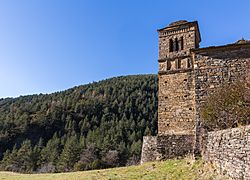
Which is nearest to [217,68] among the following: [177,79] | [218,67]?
[218,67]

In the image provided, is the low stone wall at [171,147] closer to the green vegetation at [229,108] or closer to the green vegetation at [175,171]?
the green vegetation at [175,171]

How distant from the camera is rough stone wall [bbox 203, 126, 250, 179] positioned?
6.78m

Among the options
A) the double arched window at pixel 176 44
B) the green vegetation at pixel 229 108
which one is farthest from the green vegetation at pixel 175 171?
the double arched window at pixel 176 44

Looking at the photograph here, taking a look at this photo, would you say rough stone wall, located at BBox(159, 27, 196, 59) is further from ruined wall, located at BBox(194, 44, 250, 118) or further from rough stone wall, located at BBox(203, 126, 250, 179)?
rough stone wall, located at BBox(203, 126, 250, 179)

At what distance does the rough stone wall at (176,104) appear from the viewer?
654 inches

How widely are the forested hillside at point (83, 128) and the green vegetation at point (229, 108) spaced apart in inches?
1456

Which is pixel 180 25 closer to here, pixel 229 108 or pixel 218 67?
pixel 218 67

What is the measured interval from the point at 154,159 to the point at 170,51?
8955mm

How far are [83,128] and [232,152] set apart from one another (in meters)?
78.6

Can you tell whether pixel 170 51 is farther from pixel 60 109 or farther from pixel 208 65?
pixel 60 109

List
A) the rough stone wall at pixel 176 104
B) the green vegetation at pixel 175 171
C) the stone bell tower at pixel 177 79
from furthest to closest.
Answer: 1. the stone bell tower at pixel 177 79
2. the rough stone wall at pixel 176 104
3. the green vegetation at pixel 175 171

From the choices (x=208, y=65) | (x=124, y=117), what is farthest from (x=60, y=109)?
(x=208, y=65)

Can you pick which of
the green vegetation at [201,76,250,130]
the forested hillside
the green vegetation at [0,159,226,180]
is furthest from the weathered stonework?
the forested hillside

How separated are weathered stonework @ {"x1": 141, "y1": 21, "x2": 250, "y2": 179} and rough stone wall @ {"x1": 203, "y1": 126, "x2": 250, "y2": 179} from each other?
0.22ft
